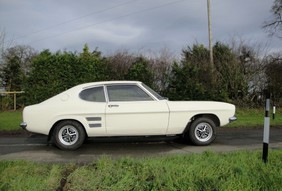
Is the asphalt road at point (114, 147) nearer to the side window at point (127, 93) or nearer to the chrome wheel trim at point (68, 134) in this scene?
the chrome wheel trim at point (68, 134)

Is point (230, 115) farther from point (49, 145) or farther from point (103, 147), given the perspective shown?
point (49, 145)

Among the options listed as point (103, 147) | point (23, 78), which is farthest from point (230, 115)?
point (23, 78)

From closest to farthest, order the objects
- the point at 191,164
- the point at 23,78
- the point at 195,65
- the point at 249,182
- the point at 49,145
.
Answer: the point at 249,182, the point at 191,164, the point at 49,145, the point at 195,65, the point at 23,78

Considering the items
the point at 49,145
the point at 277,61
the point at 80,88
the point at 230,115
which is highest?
the point at 277,61

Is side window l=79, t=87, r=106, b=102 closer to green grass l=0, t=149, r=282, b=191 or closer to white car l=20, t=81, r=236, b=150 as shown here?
white car l=20, t=81, r=236, b=150

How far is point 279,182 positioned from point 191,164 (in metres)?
1.22

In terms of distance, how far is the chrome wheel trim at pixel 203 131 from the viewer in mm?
9039

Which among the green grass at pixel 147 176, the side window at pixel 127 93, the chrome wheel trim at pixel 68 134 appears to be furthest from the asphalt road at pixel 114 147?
the green grass at pixel 147 176

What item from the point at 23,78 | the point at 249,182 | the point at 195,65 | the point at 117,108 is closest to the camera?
the point at 249,182

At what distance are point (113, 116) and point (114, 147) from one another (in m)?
0.84

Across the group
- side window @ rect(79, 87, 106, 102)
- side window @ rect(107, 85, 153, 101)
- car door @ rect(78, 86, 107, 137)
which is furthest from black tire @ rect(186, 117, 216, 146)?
side window @ rect(79, 87, 106, 102)

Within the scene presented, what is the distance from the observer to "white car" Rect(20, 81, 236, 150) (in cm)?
875

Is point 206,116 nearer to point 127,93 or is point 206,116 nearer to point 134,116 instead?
point 134,116

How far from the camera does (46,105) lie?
8.88 meters
